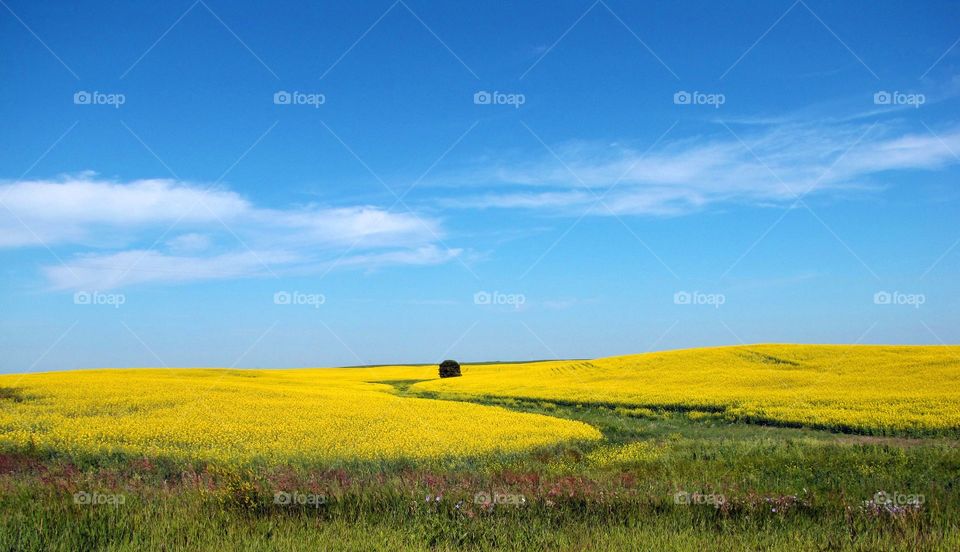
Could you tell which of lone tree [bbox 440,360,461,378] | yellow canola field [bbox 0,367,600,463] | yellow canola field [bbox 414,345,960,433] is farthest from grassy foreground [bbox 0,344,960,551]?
lone tree [bbox 440,360,461,378]

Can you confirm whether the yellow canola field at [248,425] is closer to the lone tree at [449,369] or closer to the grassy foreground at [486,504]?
the grassy foreground at [486,504]

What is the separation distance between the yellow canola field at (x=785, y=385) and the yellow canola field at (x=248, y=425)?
8.20m

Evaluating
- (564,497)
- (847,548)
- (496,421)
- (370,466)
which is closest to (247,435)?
(370,466)

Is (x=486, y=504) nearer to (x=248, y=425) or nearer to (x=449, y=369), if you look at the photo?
(x=248, y=425)

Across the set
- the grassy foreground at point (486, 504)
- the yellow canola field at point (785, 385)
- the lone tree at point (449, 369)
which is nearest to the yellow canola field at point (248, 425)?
the grassy foreground at point (486, 504)

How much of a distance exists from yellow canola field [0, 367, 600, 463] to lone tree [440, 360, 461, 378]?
3156 centimetres

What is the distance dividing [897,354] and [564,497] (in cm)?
3646

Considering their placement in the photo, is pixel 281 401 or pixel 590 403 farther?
pixel 590 403

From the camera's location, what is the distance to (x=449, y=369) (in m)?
58.8

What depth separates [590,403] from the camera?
30156mm

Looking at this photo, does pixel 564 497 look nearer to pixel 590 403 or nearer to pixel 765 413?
pixel 765 413

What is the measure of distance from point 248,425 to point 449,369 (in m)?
40.9

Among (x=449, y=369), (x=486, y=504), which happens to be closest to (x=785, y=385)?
(x=486, y=504)

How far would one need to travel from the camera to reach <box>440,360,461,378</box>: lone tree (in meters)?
58.6
